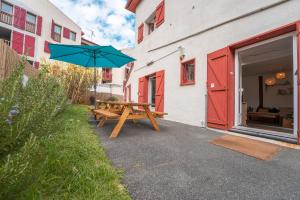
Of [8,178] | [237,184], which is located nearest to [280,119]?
[237,184]

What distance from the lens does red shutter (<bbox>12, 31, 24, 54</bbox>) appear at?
508 inches

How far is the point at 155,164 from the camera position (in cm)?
202

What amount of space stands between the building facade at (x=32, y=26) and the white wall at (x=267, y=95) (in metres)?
14.1

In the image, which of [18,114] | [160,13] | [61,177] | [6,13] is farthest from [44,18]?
[61,177]

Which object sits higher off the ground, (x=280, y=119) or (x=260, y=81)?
(x=260, y=81)

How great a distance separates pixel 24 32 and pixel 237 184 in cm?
1752

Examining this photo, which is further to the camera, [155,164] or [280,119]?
[280,119]

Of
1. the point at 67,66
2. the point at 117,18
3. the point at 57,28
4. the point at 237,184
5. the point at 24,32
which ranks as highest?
the point at 117,18

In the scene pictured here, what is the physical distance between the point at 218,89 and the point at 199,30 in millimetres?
2079

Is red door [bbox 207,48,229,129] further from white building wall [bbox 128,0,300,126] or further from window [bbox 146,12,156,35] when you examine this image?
window [bbox 146,12,156,35]

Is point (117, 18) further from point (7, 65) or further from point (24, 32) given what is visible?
point (7, 65)

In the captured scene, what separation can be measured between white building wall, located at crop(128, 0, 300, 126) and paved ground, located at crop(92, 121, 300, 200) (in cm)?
249

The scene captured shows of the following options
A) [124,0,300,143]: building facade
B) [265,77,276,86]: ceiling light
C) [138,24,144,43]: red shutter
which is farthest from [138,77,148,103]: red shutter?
[265,77,276,86]: ceiling light

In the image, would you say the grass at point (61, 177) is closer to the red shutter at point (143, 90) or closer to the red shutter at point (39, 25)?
the red shutter at point (143, 90)
